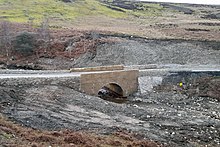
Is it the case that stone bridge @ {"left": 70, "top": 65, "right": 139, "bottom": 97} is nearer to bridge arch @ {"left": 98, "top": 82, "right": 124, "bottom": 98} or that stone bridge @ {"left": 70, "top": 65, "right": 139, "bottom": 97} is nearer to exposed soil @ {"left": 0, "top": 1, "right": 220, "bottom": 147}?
bridge arch @ {"left": 98, "top": 82, "right": 124, "bottom": 98}

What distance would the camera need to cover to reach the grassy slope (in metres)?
97.4

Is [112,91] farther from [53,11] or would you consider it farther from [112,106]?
[53,11]

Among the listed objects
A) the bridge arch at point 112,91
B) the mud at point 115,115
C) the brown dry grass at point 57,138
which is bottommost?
the bridge arch at point 112,91

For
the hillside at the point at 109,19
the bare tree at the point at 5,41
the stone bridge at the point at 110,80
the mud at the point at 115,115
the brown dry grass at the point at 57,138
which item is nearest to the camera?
the brown dry grass at the point at 57,138

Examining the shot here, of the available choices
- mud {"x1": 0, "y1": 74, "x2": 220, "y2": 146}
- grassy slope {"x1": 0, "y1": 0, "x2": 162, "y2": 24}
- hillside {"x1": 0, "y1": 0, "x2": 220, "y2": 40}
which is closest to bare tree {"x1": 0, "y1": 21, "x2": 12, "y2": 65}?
hillside {"x1": 0, "y1": 0, "x2": 220, "y2": 40}

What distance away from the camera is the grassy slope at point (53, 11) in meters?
97.4

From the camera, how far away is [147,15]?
410 feet

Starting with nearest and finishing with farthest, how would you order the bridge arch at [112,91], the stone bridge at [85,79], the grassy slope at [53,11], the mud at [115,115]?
the mud at [115,115]
the stone bridge at [85,79]
the bridge arch at [112,91]
the grassy slope at [53,11]

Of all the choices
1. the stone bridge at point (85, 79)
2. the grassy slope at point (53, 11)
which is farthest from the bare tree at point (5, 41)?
the stone bridge at point (85, 79)

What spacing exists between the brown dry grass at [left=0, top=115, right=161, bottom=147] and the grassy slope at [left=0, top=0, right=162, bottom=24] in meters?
66.9

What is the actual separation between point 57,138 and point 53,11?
89111mm

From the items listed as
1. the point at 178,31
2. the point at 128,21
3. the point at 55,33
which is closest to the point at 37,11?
the point at 128,21

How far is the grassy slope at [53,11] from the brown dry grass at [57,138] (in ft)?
219

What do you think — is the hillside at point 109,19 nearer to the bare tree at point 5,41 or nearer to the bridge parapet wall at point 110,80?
the bare tree at point 5,41
